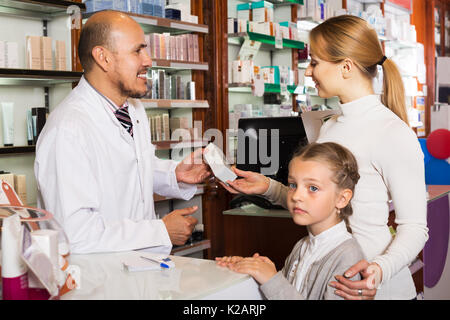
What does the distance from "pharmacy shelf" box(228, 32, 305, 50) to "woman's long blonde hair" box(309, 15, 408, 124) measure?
3.14 metres

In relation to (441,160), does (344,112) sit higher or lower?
higher

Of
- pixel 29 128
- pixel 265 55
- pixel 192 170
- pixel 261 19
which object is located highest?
pixel 261 19

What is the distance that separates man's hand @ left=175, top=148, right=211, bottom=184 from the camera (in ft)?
8.23

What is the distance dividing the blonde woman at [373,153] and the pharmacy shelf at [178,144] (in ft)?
8.11

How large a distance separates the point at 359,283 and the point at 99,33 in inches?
58.5

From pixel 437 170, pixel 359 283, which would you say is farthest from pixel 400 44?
pixel 359 283

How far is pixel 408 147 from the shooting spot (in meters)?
1.71

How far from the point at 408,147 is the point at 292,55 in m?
4.40

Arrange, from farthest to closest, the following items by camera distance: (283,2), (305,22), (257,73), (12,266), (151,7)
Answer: (305,22), (283,2), (257,73), (151,7), (12,266)

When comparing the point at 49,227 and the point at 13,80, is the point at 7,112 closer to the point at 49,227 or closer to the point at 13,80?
the point at 13,80

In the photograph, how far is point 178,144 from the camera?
4539 millimetres

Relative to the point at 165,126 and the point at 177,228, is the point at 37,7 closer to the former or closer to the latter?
the point at 165,126

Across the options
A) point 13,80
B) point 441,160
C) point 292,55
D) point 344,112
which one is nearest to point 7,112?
point 13,80

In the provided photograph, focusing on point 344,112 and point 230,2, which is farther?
point 230,2
